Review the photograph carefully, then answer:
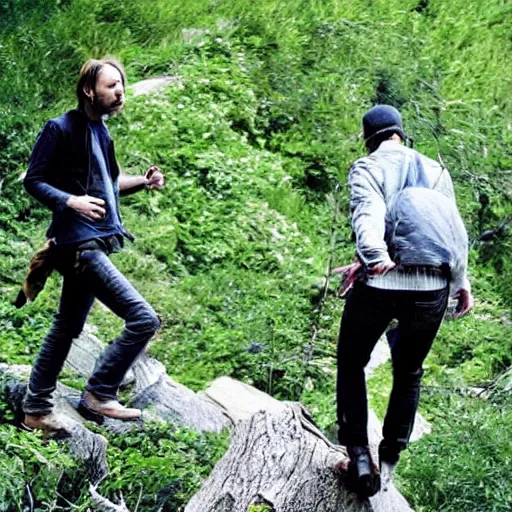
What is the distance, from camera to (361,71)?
11.6 metres

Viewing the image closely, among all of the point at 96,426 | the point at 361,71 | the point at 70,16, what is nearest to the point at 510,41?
the point at 361,71

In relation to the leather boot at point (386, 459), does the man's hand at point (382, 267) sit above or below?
above

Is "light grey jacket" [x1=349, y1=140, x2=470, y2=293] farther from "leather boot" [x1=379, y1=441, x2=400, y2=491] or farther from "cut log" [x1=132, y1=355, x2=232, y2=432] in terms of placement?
"cut log" [x1=132, y1=355, x2=232, y2=432]

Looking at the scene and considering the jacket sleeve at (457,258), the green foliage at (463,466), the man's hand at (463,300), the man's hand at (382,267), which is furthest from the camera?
the green foliage at (463,466)

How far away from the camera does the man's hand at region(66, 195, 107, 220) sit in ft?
16.6

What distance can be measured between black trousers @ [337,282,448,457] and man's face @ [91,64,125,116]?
4.78 ft

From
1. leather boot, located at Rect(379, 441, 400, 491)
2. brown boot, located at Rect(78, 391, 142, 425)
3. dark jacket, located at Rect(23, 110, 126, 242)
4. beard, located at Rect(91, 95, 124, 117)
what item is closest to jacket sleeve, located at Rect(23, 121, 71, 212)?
dark jacket, located at Rect(23, 110, 126, 242)

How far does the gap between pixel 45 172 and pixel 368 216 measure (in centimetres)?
155

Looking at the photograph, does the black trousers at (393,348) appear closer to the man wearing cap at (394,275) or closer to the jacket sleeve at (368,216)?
the man wearing cap at (394,275)

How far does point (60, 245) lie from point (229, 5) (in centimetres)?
760

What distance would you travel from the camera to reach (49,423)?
557 cm

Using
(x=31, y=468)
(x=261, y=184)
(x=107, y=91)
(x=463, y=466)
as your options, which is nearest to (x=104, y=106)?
(x=107, y=91)

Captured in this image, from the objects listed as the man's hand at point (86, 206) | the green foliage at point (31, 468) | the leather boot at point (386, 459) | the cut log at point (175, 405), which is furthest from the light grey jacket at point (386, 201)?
the cut log at point (175, 405)

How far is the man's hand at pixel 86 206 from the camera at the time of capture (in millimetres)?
5066
